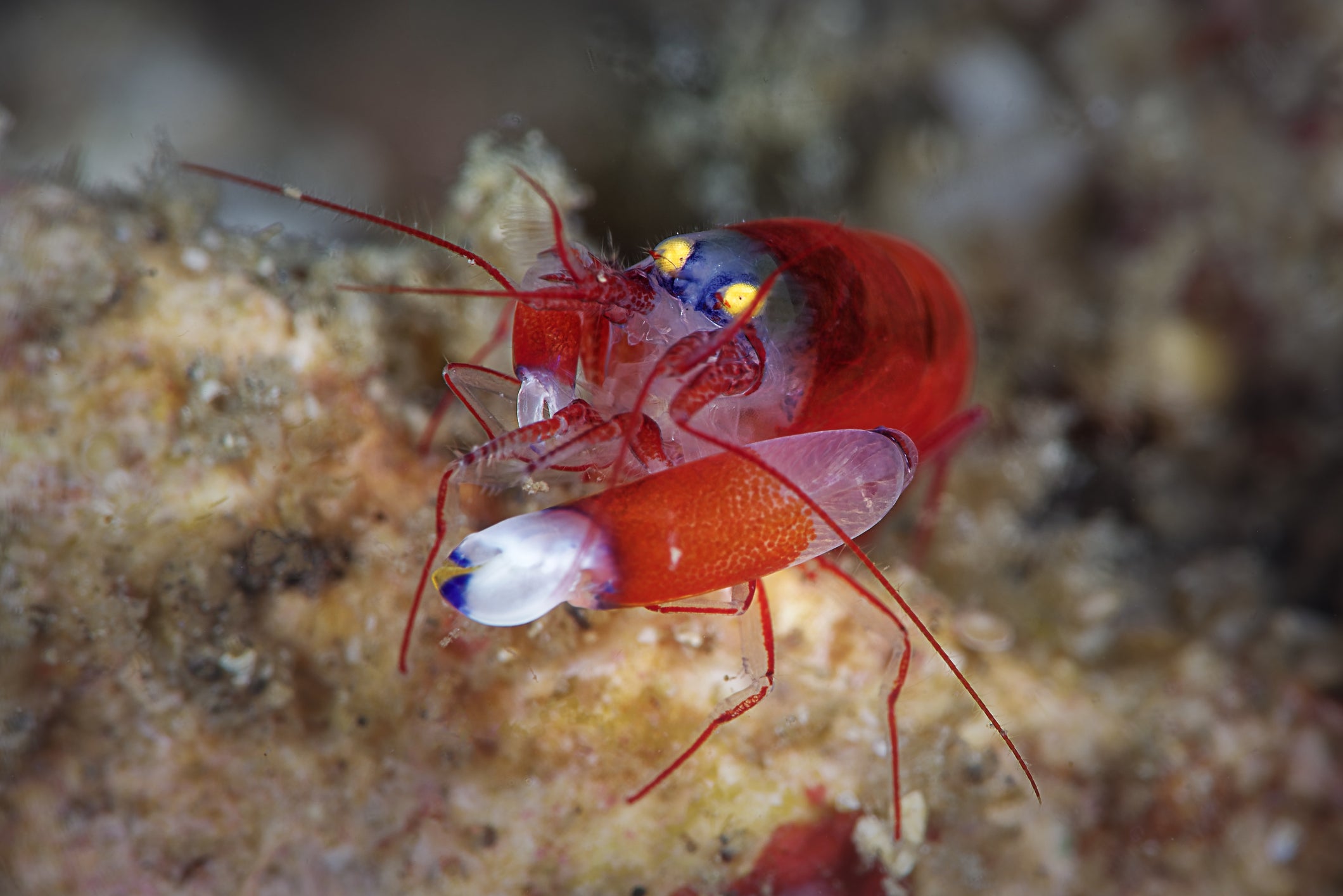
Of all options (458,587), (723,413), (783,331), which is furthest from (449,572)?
(783,331)

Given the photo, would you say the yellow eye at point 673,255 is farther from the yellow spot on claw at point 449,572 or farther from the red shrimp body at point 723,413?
the yellow spot on claw at point 449,572

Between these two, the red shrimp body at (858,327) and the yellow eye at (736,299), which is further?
the red shrimp body at (858,327)

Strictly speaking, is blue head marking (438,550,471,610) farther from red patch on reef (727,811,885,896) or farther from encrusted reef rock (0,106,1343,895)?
red patch on reef (727,811,885,896)

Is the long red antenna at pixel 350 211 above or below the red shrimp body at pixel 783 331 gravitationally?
above

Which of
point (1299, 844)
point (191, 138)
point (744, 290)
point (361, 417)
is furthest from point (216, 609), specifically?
point (191, 138)

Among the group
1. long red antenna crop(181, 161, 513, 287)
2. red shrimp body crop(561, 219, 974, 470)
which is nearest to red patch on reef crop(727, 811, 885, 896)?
red shrimp body crop(561, 219, 974, 470)

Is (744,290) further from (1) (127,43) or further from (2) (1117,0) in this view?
(1) (127,43)

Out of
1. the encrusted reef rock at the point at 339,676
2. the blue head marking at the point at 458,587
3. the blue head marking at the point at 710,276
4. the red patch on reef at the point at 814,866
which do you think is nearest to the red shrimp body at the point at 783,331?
the blue head marking at the point at 710,276

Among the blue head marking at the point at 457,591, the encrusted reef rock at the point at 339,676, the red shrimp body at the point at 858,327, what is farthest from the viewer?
the red shrimp body at the point at 858,327
